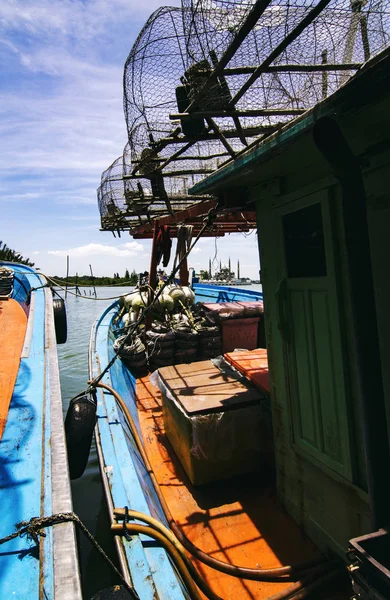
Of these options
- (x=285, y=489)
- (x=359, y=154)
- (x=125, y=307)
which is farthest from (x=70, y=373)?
(x=359, y=154)

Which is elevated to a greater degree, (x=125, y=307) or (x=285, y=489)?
(x=125, y=307)

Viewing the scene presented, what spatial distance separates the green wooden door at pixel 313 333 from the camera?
2572 mm

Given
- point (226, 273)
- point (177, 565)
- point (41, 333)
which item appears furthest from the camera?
point (226, 273)

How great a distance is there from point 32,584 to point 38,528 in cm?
22

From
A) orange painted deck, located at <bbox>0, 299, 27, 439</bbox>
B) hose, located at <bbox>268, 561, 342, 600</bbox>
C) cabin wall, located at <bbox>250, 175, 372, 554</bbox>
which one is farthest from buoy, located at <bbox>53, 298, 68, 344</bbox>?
hose, located at <bbox>268, 561, 342, 600</bbox>

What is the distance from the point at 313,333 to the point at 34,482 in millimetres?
2206

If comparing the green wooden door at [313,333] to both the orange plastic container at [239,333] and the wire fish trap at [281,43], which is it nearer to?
the wire fish trap at [281,43]

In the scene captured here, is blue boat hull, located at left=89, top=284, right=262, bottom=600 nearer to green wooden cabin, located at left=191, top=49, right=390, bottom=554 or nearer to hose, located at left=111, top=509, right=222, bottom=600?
hose, located at left=111, top=509, right=222, bottom=600

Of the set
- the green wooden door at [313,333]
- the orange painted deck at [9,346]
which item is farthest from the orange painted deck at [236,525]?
the orange painted deck at [9,346]

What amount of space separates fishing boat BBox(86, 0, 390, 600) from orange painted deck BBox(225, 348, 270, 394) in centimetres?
4

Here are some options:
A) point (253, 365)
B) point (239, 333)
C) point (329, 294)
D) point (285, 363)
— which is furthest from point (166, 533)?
point (239, 333)

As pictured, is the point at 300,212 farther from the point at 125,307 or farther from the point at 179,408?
the point at 125,307

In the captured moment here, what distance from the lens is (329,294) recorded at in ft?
8.57

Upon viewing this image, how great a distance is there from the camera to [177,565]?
206cm
